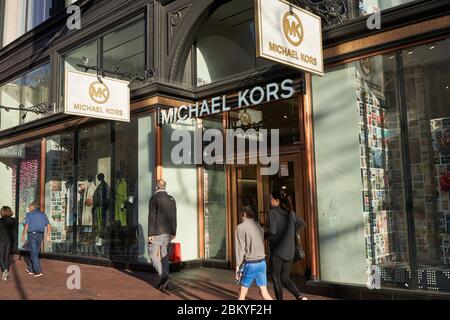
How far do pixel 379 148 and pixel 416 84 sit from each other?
1.10m

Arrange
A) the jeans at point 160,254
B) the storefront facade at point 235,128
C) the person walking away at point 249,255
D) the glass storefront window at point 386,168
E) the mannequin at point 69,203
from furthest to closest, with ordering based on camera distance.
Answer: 1. the mannequin at point 69,203
2. the jeans at point 160,254
3. the storefront facade at point 235,128
4. the glass storefront window at point 386,168
5. the person walking away at point 249,255

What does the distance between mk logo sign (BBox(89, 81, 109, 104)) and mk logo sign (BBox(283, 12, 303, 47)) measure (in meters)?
4.95

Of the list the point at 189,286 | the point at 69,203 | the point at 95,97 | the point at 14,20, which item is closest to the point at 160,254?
the point at 189,286

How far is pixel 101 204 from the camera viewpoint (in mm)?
11961

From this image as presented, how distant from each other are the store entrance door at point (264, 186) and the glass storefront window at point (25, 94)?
7.11 m

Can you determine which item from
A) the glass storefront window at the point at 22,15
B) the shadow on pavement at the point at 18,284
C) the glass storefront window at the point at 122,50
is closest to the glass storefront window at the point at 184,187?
the glass storefront window at the point at 122,50

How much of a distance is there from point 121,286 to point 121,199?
327cm

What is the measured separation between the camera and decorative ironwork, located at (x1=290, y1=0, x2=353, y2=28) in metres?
7.49

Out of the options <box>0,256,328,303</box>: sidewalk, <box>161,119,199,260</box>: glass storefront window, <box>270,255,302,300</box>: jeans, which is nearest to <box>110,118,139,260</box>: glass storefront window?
<box>0,256,328,303</box>: sidewalk

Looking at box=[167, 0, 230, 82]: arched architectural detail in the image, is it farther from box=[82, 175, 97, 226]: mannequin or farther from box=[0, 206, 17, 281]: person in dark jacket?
box=[0, 206, 17, 281]: person in dark jacket

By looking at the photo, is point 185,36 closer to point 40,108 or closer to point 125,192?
point 125,192

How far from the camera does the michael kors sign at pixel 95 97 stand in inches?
377

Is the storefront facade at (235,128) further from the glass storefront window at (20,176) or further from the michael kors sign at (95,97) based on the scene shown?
the michael kors sign at (95,97)
